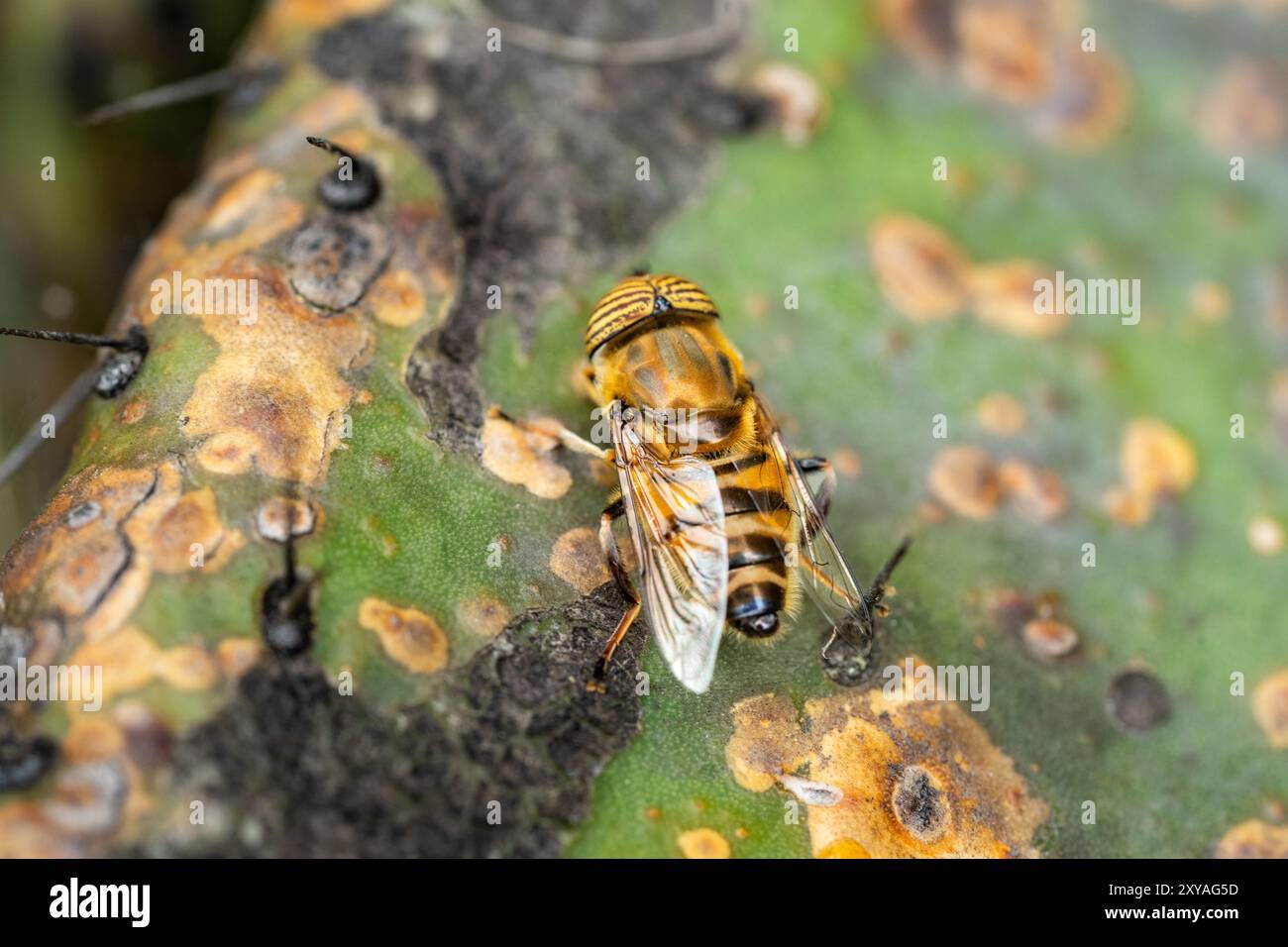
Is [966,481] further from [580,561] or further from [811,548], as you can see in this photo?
[580,561]

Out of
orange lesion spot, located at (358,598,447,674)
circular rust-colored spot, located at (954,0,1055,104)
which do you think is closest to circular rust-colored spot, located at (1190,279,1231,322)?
circular rust-colored spot, located at (954,0,1055,104)

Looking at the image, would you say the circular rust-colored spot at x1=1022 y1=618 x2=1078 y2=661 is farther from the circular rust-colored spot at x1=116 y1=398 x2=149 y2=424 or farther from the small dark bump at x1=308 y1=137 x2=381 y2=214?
the circular rust-colored spot at x1=116 y1=398 x2=149 y2=424

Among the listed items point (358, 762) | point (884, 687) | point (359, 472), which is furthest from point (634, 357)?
point (358, 762)

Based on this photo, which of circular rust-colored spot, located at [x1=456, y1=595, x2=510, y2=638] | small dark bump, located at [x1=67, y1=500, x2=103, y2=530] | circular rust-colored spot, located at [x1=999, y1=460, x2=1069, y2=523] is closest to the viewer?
small dark bump, located at [x1=67, y1=500, x2=103, y2=530]

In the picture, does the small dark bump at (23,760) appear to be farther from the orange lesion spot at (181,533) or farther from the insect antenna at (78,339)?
the insect antenna at (78,339)

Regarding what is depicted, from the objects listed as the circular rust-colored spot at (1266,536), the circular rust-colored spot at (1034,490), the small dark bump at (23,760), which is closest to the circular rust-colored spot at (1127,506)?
the circular rust-colored spot at (1034,490)

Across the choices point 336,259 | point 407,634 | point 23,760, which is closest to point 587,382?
point 336,259
